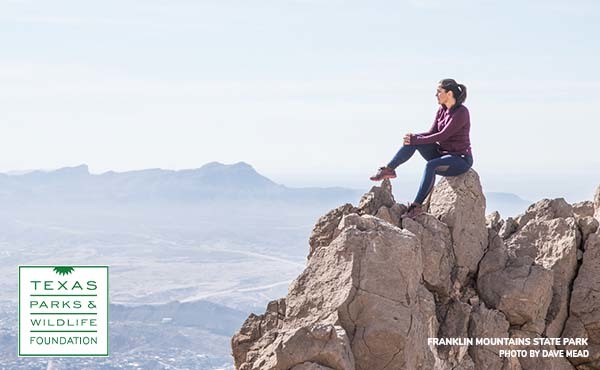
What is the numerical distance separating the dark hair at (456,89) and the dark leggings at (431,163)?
3.58ft

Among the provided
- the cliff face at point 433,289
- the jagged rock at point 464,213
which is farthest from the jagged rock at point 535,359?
the jagged rock at point 464,213

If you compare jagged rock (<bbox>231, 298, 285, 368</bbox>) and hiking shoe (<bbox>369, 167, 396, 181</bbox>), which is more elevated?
hiking shoe (<bbox>369, 167, 396, 181</bbox>)

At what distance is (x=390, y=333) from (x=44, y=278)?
14.6m

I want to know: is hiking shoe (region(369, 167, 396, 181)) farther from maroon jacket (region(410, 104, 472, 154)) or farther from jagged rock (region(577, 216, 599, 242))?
jagged rock (region(577, 216, 599, 242))

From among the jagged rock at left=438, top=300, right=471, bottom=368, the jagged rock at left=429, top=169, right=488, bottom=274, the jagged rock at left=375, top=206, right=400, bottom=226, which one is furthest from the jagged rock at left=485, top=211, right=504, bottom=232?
the jagged rock at left=438, top=300, right=471, bottom=368

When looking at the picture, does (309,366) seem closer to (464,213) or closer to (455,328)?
(455,328)

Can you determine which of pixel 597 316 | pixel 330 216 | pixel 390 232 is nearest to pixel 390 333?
pixel 390 232

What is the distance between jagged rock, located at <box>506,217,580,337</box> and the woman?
2.35 meters

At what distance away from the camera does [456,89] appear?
1995 cm

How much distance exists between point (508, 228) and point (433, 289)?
12.1 feet

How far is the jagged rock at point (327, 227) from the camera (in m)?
20.2

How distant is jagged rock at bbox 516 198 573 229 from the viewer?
74.4 feet

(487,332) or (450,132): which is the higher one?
(450,132)

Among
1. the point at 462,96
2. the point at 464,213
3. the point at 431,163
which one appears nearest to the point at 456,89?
the point at 462,96
